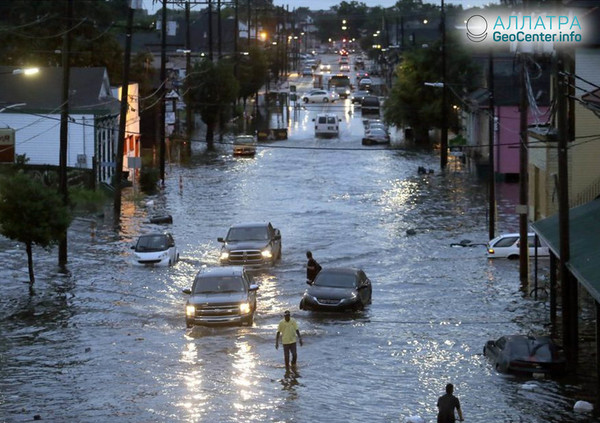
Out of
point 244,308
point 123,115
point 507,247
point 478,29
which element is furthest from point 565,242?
point 478,29

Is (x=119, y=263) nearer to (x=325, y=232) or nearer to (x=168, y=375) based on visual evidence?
(x=325, y=232)

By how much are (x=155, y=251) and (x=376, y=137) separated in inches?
2075

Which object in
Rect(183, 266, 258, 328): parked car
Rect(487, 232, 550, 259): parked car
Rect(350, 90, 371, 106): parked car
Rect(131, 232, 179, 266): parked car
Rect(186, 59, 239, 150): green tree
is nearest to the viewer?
Rect(183, 266, 258, 328): parked car

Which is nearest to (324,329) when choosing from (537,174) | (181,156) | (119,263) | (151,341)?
(151,341)

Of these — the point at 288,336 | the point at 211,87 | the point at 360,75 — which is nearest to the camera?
the point at 288,336

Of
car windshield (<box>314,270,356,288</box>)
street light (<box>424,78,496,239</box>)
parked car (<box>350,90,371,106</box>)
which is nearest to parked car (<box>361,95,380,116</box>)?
parked car (<box>350,90,371,106</box>)

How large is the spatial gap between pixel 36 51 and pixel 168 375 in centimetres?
6868

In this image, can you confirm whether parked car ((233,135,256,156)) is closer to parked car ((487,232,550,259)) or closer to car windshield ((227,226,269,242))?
car windshield ((227,226,269,242))

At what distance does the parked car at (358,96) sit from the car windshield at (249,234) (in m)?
91.4

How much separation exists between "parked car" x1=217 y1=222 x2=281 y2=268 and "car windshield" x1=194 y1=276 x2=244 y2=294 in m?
8.60

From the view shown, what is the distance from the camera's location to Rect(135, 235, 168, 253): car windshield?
43.3 meters

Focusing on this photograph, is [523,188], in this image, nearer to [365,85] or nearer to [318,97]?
[318,97]

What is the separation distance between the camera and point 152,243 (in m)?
43.7

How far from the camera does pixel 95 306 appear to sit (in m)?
35.9
